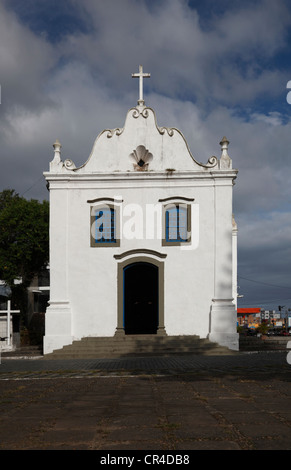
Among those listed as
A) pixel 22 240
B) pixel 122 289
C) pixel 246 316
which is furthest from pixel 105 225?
pixel 246 316

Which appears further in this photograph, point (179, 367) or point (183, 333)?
point (183, 333)

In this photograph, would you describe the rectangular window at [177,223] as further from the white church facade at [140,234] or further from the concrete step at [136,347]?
the concrete step at [136,347]

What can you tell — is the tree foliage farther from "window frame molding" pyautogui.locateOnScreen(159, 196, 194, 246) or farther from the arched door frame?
"window frame molding" pyautogui.locateOnScreen(159, 196, 194, 246)

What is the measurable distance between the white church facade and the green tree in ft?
27.6

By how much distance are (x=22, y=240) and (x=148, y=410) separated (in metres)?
21.7

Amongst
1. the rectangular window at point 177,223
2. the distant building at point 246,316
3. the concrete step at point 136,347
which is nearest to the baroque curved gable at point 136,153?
the rectangular window at point 177,223

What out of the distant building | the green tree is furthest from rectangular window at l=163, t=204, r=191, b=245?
the distant building

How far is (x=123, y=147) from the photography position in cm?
1967

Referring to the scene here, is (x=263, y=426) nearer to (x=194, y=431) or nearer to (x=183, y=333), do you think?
(x=194, y=431)

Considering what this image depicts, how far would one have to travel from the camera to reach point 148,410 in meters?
6.61

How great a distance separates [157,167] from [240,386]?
11.9 meters

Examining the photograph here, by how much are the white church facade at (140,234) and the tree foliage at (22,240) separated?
8.39m

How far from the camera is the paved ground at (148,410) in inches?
188
